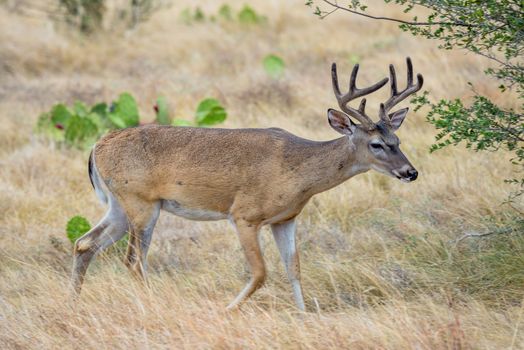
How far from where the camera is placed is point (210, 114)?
10734mm

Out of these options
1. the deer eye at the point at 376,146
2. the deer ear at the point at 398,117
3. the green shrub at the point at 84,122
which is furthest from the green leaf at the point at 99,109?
the deer eye at the point at 376,146

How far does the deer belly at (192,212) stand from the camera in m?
6.76

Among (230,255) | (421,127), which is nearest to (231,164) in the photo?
(230,255)

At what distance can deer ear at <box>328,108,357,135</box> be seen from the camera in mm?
6480

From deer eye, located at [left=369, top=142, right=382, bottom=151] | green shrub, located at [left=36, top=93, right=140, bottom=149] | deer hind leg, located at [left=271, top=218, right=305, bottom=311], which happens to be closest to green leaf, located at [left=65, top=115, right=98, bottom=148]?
green shrub, located at [left=36, top=93, right=140, bottom=149]

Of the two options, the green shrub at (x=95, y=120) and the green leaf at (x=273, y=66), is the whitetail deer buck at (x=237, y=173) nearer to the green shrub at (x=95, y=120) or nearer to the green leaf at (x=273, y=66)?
the green shrub at (x=95, y=120)

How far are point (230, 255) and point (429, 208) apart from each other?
68.0 inches

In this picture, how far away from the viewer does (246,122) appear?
37.6 ft

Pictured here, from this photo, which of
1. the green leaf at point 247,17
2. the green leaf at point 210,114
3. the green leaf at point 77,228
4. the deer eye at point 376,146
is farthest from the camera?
the green leaf at point 247,17

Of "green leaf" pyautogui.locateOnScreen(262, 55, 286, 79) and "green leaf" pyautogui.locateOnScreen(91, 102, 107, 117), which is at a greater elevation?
"green leaf" pyautogui.locateOnScreen(262, 55, 286, 79)

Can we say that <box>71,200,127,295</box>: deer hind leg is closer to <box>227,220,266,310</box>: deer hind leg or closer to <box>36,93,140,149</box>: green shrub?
<box>227,220,266,310</box>: deer hind leg

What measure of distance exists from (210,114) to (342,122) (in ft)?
14.3

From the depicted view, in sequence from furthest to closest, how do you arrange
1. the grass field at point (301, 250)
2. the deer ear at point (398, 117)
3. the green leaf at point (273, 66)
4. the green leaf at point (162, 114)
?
the green leaf at point (273, 66) < the green leaf at point (162, 114) < the deer ear at point (398, 117) < the grass field at point (301, 250)

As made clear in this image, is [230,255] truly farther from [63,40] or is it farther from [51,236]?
[63,40]
